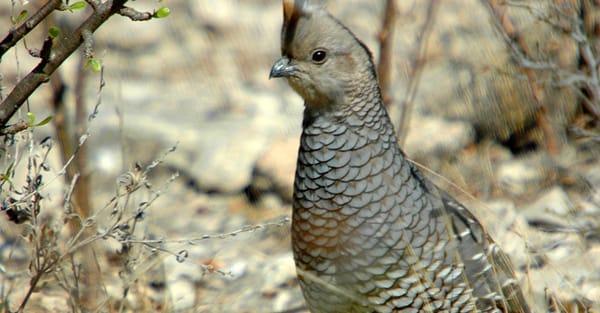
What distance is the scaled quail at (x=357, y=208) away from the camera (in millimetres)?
3328

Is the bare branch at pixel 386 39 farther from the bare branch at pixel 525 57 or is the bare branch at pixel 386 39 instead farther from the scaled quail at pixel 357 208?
the scaled quail at pixel 357 208

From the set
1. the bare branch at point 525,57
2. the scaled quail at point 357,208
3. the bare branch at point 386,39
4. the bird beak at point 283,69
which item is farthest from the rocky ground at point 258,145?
the bird beak at point 283,69

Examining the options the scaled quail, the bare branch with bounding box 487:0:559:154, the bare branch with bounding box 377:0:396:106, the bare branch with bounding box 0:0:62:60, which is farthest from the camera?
the bare branch with bounding box 487:0:559:154

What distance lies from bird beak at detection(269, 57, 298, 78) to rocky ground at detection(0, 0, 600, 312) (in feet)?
3.19

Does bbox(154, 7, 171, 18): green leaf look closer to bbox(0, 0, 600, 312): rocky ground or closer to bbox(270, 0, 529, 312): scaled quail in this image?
bbox(270, 0, 529, 312): scaled quail

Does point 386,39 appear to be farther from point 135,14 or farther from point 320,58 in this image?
point 135,14

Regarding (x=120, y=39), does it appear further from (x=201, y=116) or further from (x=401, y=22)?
(x=401, y=22)

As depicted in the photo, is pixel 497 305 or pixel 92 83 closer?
pixel 497 305

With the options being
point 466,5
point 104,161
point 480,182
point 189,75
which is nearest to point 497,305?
point 480,182

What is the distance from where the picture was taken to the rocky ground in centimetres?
468

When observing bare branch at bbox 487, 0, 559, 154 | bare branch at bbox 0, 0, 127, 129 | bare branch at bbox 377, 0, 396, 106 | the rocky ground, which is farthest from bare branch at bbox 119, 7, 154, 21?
bare branch at bbox 487, 0, 559, 154

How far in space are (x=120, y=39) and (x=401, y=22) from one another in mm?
2805

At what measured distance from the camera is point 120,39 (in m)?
8.09

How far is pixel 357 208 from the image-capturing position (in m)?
3.36
